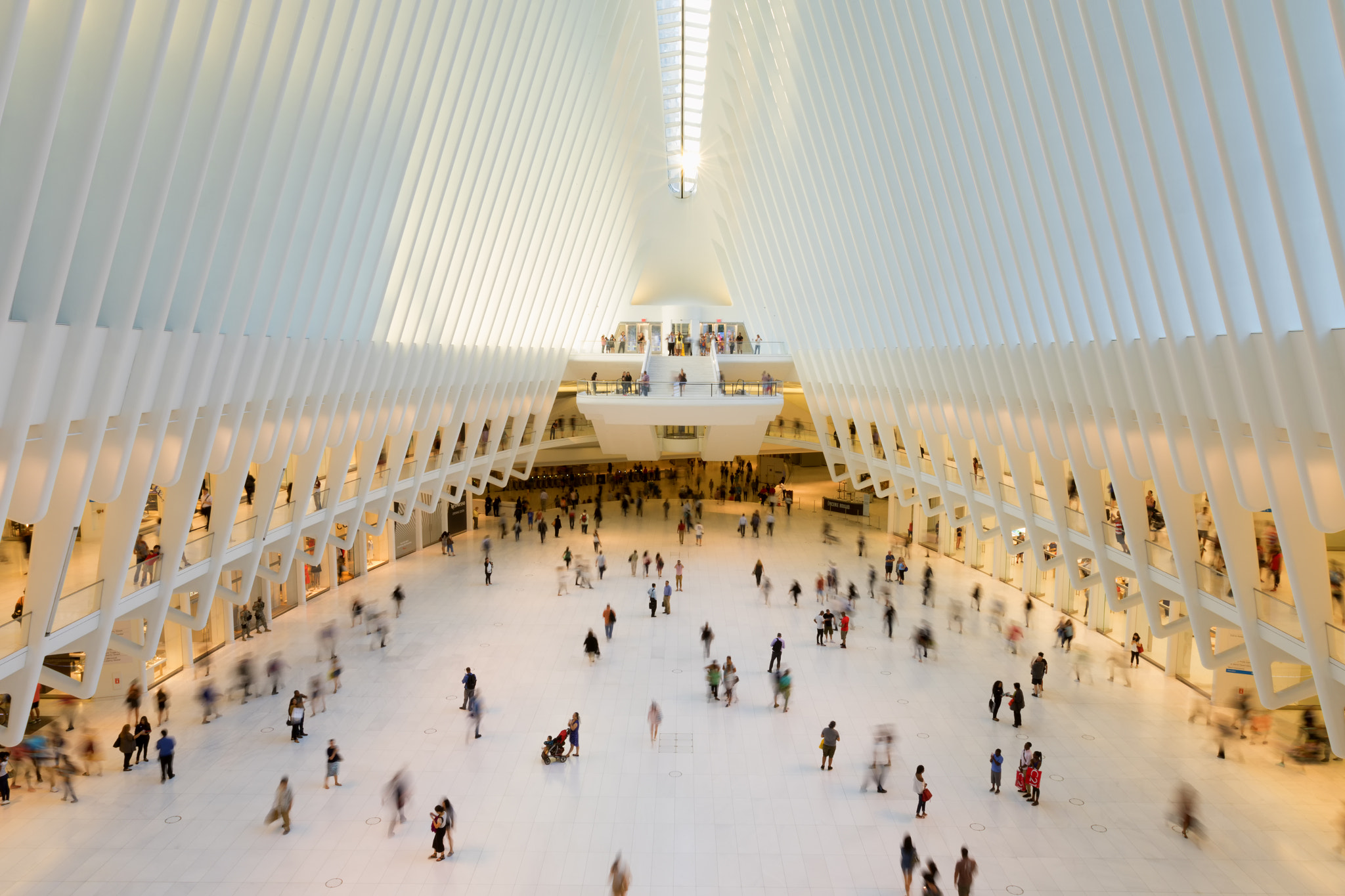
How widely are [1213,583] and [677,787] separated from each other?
26.3 feet

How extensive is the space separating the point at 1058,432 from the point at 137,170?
13.7 m

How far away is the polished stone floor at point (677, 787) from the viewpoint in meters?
9.72

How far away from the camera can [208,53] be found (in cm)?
825

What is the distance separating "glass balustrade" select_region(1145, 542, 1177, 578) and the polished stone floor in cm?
308

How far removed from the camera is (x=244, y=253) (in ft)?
33.0

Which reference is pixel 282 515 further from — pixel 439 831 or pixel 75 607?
pixel 439 831

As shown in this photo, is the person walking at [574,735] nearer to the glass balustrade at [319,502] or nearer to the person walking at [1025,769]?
the person walking at [1025,769]

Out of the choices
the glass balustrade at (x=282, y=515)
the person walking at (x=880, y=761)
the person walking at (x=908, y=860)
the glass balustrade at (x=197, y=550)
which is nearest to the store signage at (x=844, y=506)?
the person walking at (x=880, y=761)

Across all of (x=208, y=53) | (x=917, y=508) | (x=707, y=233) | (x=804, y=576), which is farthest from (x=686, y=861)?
(x=707, y=233)

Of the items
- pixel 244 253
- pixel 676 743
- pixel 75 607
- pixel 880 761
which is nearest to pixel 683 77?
pixel 244 253

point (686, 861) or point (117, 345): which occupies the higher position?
point (117, 345)

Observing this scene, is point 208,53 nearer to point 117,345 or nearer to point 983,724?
point 117,345

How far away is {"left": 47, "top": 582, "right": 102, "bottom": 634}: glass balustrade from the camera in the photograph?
916cm

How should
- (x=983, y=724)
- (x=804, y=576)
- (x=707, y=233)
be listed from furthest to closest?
(x=707, y=233)
(x=804, y=576)
(x=983, y=724)
